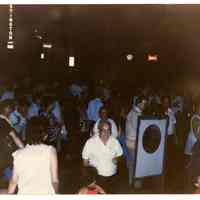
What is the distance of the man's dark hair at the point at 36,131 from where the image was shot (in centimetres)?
448

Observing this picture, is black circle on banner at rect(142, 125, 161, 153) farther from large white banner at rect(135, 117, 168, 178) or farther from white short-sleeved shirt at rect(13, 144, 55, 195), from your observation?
white short-sleeved shirt at rect(13, 144, 55, 195)

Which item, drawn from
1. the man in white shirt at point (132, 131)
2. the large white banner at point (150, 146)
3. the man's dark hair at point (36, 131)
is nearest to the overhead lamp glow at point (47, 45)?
the man in white shirt at point (132, 131)

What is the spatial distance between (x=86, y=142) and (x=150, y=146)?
731 millimetres

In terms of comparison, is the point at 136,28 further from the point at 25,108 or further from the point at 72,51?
the point at 25,108

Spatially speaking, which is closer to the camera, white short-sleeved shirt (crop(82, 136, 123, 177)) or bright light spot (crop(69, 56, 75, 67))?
white short-sleeved shirt (crop(82, 136, 123, 177))

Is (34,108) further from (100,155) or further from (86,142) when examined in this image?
(100,155)

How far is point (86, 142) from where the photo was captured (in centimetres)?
564

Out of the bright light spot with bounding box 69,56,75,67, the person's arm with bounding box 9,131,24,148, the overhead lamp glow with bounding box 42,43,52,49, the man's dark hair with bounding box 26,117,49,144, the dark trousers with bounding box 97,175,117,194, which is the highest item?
the overhead lamp glow with bounding box 42,43,52,49


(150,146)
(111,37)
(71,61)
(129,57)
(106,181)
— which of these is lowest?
(106,181)

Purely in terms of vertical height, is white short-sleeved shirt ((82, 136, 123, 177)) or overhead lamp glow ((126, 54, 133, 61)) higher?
overhead lamp glow ((126, 54, 133, 61))

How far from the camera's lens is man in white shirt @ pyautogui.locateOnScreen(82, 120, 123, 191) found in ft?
18.1

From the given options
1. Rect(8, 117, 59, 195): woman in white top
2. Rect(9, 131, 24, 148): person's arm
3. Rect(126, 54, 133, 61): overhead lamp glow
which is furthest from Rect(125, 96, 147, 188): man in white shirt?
Rect(126, 54, 133, 61): overhead lamp glow

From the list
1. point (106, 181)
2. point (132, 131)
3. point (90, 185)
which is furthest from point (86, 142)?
point (90, 185)

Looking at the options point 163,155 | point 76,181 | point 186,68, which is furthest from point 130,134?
point 186,68
